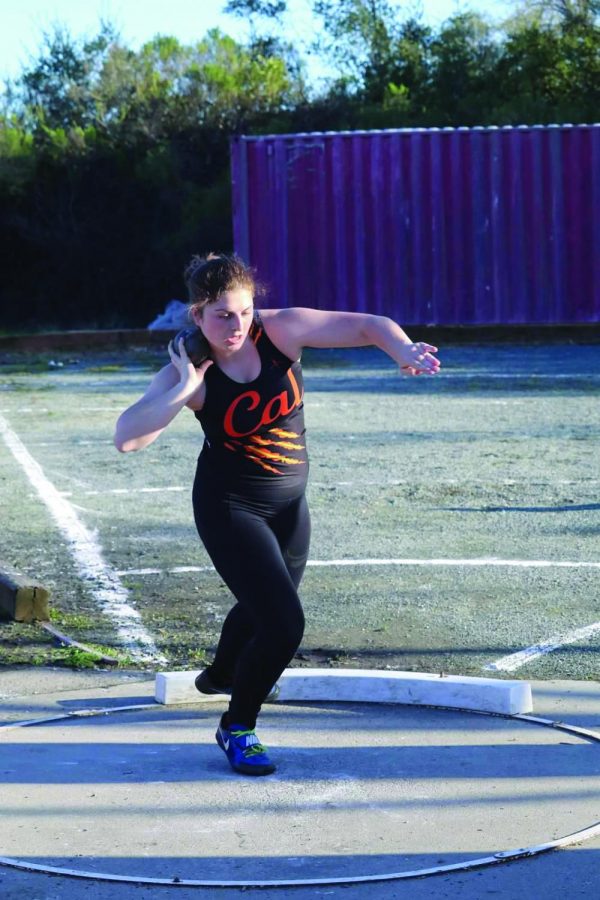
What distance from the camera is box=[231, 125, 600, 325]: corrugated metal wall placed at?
72.0ft

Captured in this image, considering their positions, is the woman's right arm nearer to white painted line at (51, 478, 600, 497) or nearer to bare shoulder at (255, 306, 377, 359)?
bare shoulder at (255, 306, 377, 359)

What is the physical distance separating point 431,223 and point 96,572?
15.7m

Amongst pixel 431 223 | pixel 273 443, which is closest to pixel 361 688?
pixel 273 443

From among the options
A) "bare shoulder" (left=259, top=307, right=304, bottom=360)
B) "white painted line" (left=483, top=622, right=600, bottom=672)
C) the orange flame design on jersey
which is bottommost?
"white painted line" (left=483, top=622, right=600, bottom=672)

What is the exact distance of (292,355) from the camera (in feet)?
15.1

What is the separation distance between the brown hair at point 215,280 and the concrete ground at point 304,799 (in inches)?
60.5

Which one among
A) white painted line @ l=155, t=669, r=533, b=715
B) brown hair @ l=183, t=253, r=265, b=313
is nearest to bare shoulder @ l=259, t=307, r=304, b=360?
brown hair @ l=183, t=253, r=265, b=313

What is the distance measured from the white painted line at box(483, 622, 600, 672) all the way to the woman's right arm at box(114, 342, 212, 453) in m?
2.08

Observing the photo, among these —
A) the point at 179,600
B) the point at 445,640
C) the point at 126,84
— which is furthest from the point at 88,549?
the point at 126,84

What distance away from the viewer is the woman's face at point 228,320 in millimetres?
4406

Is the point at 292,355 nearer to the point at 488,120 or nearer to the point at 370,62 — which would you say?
the point at 488,120

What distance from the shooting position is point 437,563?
7582mm

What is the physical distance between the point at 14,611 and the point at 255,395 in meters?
2.47

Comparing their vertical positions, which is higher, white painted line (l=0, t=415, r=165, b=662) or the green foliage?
the green foliage
